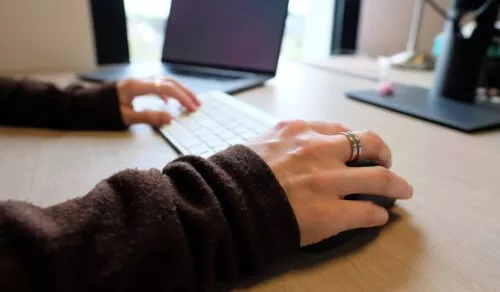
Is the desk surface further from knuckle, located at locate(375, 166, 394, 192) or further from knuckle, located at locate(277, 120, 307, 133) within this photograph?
knuckle, located at locate(277, 120, 307, 133)

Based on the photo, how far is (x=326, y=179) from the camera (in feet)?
1.28

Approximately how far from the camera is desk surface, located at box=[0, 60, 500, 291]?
338 millimetres

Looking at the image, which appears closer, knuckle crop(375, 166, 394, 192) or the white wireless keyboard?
knuckle crop(375, 166, 394, 192)

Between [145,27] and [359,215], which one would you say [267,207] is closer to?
[359,215]

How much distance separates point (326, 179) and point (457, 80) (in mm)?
616

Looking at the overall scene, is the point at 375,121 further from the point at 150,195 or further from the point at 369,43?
the point at 369,43

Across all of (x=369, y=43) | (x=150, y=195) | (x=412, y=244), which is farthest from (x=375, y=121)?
(x=369, y=43)

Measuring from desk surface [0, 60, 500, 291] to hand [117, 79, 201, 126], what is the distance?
0.07 ft

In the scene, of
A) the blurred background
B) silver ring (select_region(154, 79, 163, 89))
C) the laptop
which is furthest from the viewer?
the blurred background

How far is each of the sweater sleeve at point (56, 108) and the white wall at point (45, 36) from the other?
568mm

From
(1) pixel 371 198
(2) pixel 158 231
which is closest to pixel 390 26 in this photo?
(1) pixel 371 198

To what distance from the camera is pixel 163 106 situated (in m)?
0.79

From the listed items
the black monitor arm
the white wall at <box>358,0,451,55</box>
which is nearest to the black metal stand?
the black monitor arm

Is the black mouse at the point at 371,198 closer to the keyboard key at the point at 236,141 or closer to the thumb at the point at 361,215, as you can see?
the thumb at the point at 361,215
